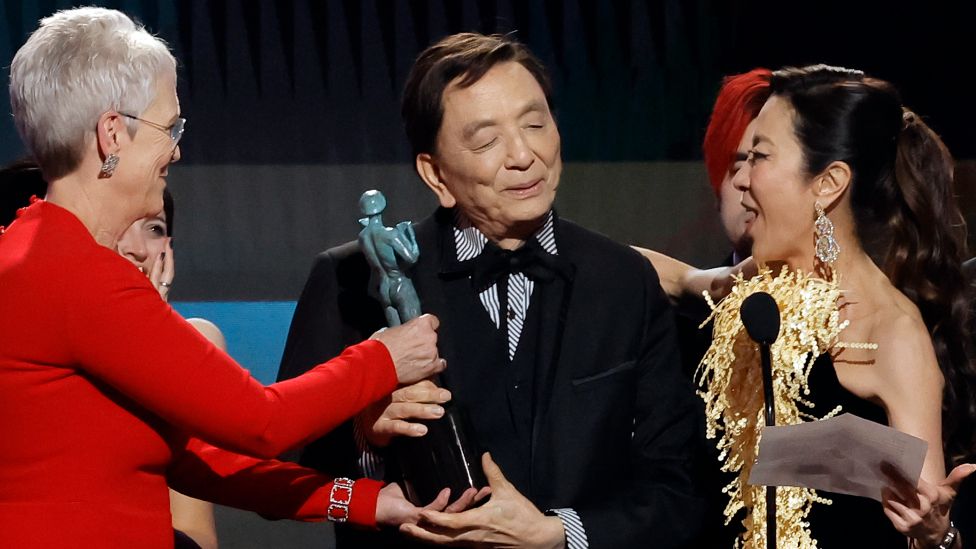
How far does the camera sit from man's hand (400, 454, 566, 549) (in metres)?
2.00

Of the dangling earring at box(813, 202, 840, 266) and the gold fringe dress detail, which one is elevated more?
the dangling earring at box(813, 202, 840, 266)

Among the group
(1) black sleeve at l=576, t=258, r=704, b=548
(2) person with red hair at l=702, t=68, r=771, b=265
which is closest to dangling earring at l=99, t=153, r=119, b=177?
(1) black sleeve at l=576, t=258, r=704, b=548

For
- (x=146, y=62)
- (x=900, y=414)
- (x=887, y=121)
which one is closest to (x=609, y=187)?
(x=887, y=121)

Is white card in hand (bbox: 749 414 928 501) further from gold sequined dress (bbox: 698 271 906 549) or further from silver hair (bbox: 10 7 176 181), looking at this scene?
silver hair (bbox: 10 7 176 181)

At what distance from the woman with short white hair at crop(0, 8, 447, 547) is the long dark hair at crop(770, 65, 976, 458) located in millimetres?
1034

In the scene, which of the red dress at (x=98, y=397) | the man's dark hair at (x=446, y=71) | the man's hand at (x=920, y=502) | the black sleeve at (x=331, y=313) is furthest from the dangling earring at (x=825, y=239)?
the red dress at (x=98, y=397)

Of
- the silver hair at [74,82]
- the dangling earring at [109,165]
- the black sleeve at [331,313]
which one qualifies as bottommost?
the black sleeve at [331,313]

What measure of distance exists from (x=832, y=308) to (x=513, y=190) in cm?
58

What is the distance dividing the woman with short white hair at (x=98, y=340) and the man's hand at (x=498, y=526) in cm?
28

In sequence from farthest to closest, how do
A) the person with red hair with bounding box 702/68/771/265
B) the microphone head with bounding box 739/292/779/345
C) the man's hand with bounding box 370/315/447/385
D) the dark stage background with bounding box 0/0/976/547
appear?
the dark stage background with bounding box 0/0/976/547 → the person with red hair with bounding box 702/68/771/265 → the man's hand with bounding box 370/315/447/385 → the microphone head with bounding box 739/292/779/345

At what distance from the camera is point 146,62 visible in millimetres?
1819

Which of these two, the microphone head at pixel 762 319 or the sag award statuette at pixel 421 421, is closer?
the microphone head at pixel 762 319

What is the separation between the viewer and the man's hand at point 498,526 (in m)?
2.00

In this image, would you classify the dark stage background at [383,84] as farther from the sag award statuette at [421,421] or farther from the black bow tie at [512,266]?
the sag award statuette at [421,421]
